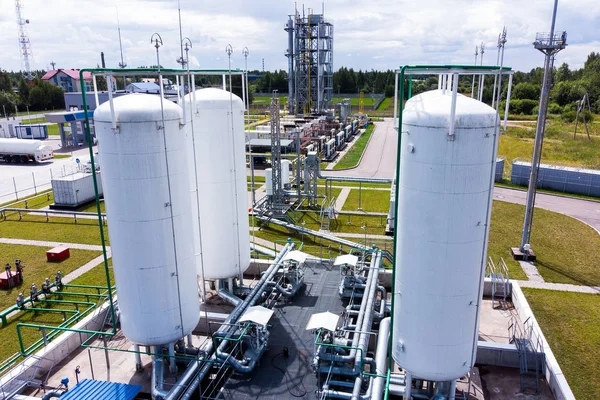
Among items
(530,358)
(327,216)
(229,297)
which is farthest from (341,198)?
(530,358)

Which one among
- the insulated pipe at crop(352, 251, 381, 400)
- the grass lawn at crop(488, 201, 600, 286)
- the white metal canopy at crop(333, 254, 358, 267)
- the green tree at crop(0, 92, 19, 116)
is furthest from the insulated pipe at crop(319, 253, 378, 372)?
the green tree at crop(0, 92, 19, 116)

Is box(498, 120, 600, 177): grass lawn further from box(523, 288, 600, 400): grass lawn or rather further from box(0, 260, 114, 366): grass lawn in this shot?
box(0, 260, 114, 366): grass lawn

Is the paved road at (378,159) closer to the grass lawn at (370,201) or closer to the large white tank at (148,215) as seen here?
the grass lawn at (370,201)

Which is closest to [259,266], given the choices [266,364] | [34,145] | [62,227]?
[266,364]

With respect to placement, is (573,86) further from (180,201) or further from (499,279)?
(180,201)

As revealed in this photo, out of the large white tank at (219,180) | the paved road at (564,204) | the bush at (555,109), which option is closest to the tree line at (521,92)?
the bush at (555,109)

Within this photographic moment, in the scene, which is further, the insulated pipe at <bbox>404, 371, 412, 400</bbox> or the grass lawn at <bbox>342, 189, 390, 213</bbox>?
the grass lawn at <bbox>342, 189, 390, 213</bbox>

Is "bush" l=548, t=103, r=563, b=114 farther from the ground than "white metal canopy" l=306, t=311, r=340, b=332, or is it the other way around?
"bush" l=548, t=103, r=563, b=114
